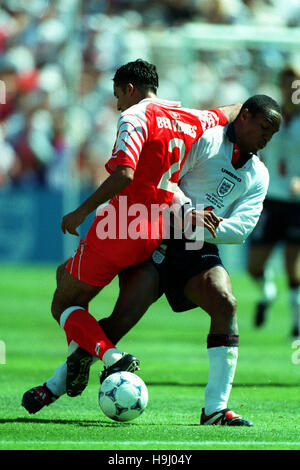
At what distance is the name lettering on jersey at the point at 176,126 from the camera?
19.4 feet

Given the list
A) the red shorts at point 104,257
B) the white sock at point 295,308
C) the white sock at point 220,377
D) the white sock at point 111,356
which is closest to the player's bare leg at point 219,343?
the white sock at point 220,377

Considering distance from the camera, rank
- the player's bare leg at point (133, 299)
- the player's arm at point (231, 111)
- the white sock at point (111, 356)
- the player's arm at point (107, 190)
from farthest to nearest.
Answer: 1. the player's arm at point (231, 111)
2. the player's bare leg at point (133, 299)
3. the white sock at point (111, 356)
4. the player's arm at point (107, 190)

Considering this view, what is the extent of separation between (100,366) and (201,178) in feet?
11.0

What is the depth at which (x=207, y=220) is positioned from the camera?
584 cm

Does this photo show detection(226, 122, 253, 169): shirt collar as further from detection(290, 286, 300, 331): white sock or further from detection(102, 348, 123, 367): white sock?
detection(290, 286, 300, 331): white sock

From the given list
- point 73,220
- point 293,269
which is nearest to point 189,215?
point 73,220

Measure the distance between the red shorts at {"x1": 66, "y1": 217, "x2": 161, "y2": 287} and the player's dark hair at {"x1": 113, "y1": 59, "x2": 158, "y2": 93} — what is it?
0.87 m

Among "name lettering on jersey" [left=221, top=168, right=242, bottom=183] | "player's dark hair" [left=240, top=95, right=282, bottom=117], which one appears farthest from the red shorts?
"player's dark hair" [left=240, top=95, right=282, bottom=117]

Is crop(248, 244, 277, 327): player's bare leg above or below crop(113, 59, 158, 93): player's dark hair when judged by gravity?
below

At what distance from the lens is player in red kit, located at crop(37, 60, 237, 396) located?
19.2ft

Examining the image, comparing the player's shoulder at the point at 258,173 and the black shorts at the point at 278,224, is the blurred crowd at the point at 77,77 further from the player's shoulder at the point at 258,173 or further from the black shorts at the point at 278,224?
the player's shoulder at the point at 258,173

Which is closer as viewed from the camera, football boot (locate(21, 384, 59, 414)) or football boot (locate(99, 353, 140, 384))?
football boot (locate(99, 353, 140, 384))

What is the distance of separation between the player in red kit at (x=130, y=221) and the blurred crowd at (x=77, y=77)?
40.1 feet
